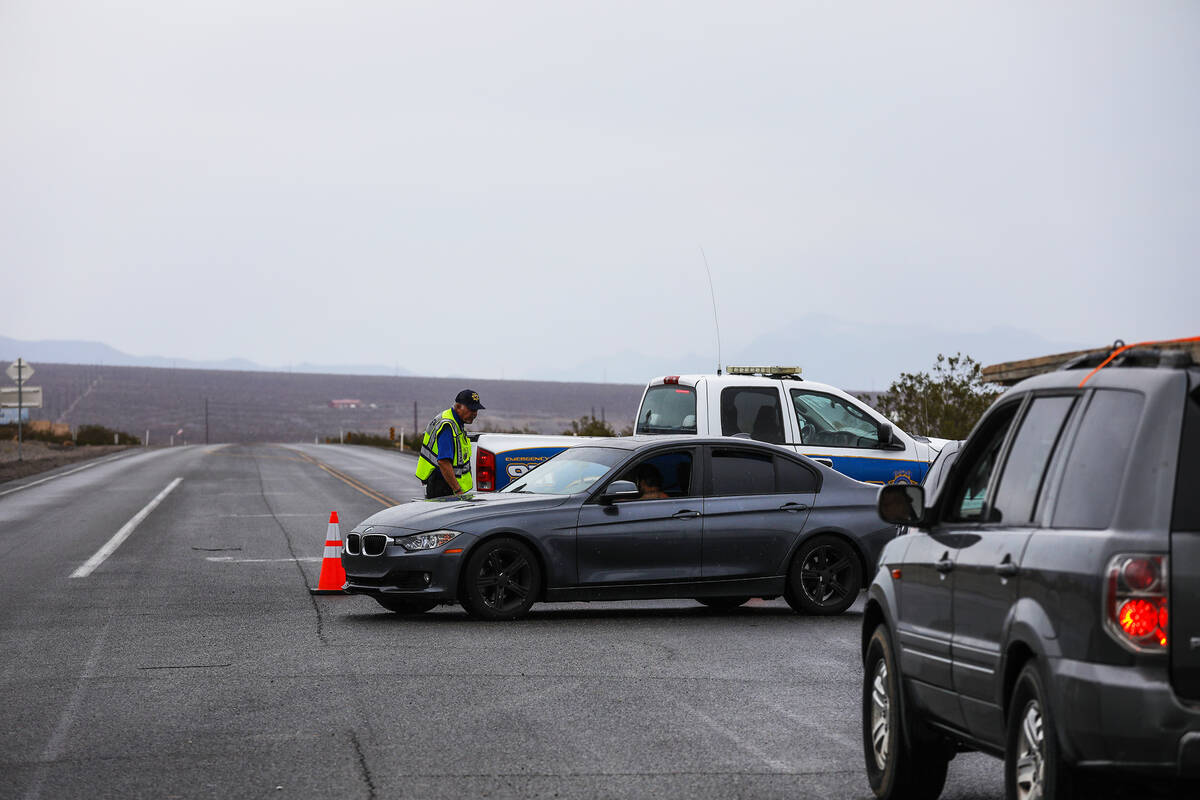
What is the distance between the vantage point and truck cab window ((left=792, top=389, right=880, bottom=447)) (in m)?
15.9

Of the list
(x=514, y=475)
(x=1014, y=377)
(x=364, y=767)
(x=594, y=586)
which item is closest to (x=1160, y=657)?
(x=1014, y=377)

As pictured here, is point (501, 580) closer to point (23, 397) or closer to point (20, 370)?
point (20, 370)

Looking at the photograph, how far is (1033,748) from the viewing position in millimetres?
5004

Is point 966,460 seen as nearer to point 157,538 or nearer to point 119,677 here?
point 119,677

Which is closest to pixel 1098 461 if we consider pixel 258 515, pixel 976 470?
pixel 976 470

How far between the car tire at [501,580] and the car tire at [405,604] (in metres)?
0.35

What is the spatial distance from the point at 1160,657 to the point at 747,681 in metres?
5.39

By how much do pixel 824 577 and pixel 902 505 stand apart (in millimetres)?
7142

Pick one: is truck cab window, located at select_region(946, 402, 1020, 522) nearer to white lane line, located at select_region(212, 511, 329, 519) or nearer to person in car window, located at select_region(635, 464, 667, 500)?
person in car window, located at select_region(635, 464, 667, 500)

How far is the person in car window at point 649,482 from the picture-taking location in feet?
42.9

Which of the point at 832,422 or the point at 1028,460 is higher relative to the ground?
the point at 832,422

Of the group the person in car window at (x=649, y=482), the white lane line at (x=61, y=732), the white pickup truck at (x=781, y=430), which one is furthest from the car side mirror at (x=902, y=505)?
the white pickup truck at (x=781, y=430)

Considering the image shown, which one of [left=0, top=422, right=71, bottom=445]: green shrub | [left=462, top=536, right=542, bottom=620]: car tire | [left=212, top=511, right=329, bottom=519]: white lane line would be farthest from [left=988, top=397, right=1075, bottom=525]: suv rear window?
[left=0, top=422, right=71, bottom=445]: green shrub

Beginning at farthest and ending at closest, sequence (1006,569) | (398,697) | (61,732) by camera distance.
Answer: (398,697) < (61,732) < (1006,569)
